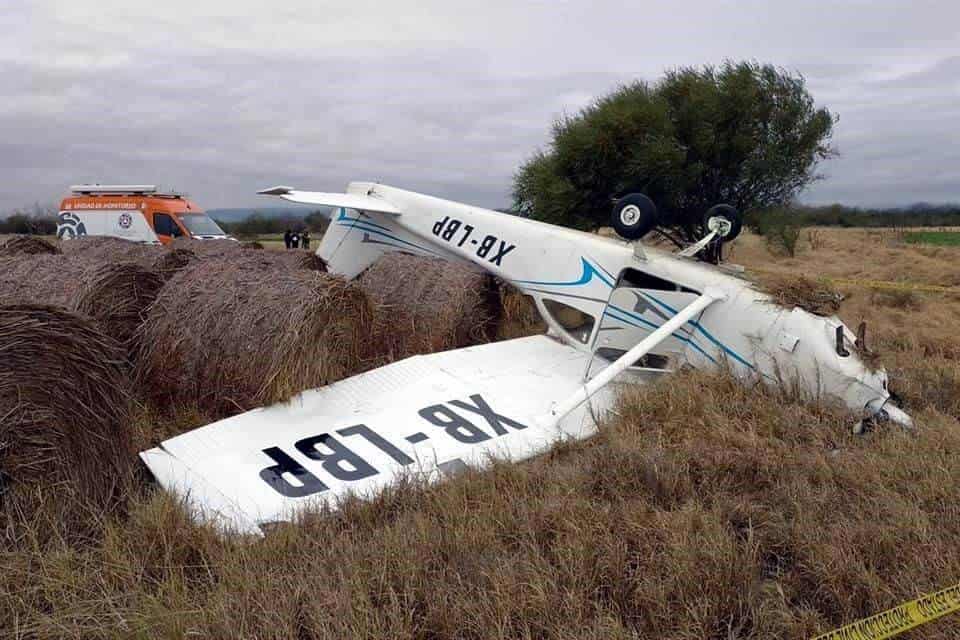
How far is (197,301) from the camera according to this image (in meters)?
5.92

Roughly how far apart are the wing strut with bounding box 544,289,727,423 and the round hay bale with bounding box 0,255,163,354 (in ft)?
12.6

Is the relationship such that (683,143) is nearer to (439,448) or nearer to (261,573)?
(439,448)

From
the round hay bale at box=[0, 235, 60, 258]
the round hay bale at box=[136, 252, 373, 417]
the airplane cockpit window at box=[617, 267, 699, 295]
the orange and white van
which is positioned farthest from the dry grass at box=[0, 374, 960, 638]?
the orange and white van

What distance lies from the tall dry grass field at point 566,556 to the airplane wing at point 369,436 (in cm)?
36

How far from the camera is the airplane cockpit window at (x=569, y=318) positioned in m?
7.70

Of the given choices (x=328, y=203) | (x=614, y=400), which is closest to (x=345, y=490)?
(x=614, y=400)

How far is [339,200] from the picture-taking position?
974 cm

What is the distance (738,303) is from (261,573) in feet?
15.3

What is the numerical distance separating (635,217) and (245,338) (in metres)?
3.81

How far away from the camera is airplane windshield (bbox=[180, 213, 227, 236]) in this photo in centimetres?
1944

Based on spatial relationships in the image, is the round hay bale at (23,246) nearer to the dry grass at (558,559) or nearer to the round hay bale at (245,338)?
the round hay bale at (245,338)

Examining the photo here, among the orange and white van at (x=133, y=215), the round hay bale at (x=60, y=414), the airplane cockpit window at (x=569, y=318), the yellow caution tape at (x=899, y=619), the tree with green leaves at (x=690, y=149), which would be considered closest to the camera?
the yellow caution tape at (x=899, y=619)

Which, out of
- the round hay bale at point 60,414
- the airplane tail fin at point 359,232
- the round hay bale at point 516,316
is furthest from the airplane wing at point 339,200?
the round hay bale at point 60,414

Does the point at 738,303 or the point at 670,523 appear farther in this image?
the point at 738,303
